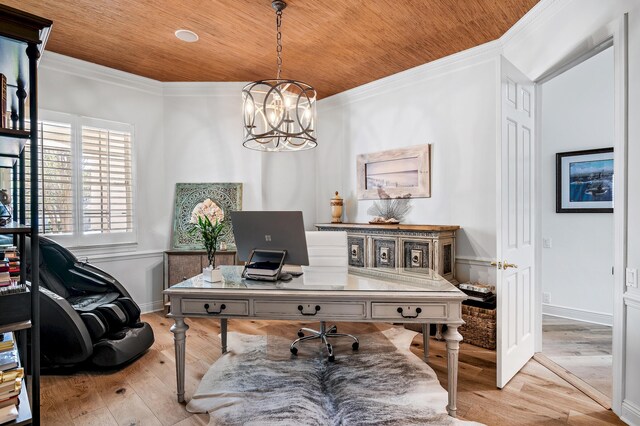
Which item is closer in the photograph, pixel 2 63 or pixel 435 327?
pixel 2 63

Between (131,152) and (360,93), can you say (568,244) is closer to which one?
(360,93)

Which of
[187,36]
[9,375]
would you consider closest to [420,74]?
[187,36]

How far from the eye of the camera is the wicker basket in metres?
3.32

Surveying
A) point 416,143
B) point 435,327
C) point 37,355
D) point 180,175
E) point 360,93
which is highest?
point 360,93

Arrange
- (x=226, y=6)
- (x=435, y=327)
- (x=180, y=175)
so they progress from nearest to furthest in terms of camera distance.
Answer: (x=226, y=6) < (x=435, y=327) < (x=180, y=175)

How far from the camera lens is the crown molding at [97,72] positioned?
151 inches

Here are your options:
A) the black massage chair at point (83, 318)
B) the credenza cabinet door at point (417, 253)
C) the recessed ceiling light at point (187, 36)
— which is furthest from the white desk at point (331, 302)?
the recessed ceiling light at point (187, 36)

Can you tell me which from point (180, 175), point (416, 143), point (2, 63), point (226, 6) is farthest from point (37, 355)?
point (416, 143)

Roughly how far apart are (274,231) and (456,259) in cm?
235

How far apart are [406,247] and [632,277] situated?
1.95 metres

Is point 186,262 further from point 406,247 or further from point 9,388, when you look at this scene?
point 9,388

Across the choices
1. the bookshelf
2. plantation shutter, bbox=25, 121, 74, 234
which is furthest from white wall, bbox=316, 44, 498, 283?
the bookshelf

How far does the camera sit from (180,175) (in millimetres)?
4809

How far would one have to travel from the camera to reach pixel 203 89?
4805 mm
